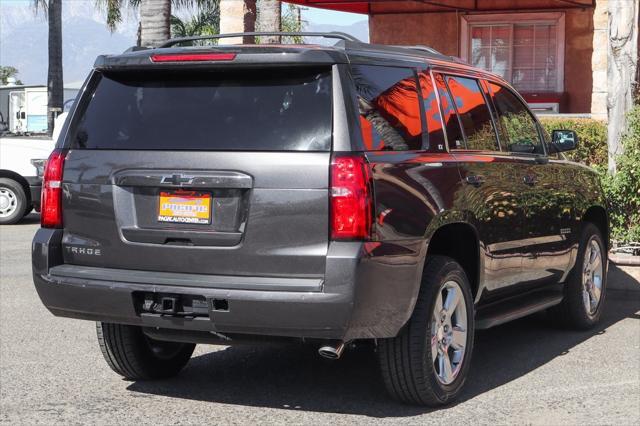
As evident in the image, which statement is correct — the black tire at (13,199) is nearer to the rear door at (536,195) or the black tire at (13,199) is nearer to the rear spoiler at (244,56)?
the rear door at (536,195)

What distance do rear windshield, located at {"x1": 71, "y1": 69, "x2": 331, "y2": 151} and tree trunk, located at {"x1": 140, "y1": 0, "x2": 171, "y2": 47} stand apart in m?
8.90

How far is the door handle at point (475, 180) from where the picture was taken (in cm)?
667

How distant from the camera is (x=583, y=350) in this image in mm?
8062

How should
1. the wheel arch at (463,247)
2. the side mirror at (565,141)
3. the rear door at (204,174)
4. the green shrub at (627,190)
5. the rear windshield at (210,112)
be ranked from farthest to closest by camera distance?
the green shrub at (627,190) → the side mirror at (565,141) → the wheel arch at (463,247) → the rear windshield at (210,112) → the rear door at (204,174)

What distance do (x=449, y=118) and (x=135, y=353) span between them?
2357 mm

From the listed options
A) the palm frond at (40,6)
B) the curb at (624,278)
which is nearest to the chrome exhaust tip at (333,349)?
the curb at (624,278)

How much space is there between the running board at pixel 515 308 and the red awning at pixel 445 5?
504 inches

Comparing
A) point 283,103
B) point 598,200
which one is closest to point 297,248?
point 283,103

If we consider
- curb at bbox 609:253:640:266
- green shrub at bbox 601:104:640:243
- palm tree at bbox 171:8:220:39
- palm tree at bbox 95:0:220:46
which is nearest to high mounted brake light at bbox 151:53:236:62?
palm tree at bbox 95:0:220:46

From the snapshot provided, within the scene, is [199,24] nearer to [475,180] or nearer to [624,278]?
[624,278]

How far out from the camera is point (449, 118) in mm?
6781

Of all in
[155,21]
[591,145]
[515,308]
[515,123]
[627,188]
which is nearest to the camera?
[515,308]

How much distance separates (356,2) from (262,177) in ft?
48.7

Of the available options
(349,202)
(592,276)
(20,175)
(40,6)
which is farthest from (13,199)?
(40,6)
